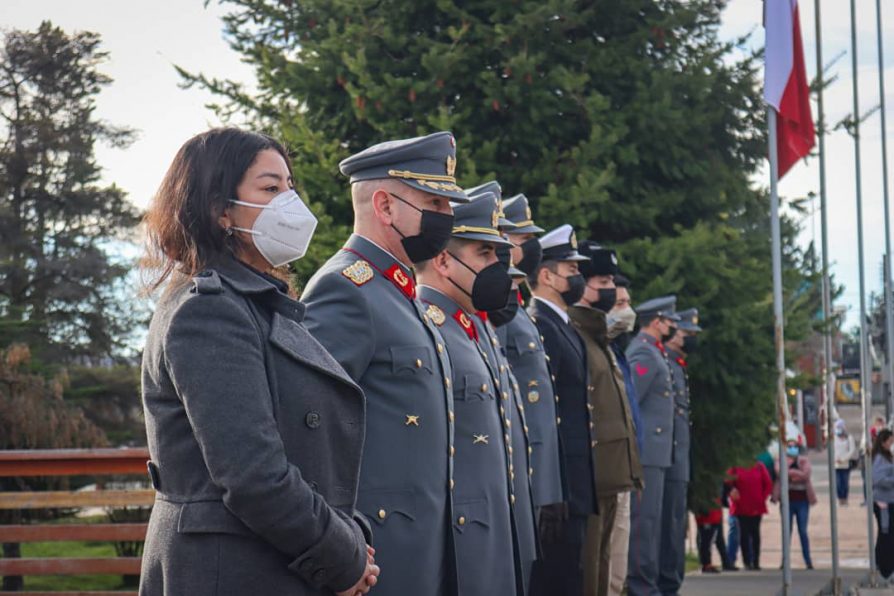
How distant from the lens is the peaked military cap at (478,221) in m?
5.67

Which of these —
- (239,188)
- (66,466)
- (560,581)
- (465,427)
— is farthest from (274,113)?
(239,188)

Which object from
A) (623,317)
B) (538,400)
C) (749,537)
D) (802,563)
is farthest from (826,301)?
(538,400)

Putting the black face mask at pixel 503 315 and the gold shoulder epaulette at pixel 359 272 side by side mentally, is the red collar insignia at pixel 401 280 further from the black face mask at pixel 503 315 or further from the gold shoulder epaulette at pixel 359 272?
the black face mask at pixel 503 315

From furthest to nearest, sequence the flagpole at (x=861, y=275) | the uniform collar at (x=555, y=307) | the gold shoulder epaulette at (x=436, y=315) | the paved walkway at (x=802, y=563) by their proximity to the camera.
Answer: the flagpole at (x=861, y=275), the paved walkway at (x=802, y=563), the uniform collar at (x=555, y=307), the gold shoulder epaulette at (x=436, y=315)

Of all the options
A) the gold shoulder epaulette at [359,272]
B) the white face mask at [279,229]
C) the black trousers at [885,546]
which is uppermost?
the gold shoulder epaulette at [359,272]

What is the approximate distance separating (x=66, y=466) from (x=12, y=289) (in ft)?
51.5

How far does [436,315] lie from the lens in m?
5.18

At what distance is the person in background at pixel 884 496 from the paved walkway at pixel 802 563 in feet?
1.02

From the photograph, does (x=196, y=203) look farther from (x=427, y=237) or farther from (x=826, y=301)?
(x=826, y=301)

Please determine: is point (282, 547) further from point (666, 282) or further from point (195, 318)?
point (666, 282)

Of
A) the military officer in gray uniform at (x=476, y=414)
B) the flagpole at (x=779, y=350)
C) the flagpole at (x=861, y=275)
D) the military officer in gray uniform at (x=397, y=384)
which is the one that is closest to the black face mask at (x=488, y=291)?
the military officer in gray uniform at (x=476, y=414)

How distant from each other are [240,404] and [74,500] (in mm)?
5126

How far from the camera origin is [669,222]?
1202cm

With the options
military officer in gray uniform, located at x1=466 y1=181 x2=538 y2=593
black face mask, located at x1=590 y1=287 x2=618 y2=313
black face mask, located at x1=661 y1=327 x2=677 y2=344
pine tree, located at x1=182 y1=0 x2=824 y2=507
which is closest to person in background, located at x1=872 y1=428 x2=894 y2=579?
pine tree, located at x1=182 y1=0 x2=824 y2=507
